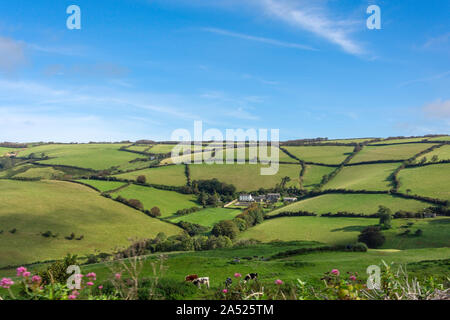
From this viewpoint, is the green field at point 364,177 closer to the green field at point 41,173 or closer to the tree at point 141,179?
the tree at point 141,179

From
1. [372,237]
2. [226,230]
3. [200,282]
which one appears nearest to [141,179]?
[226,230]

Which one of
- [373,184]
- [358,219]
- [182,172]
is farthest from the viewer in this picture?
[182,172]

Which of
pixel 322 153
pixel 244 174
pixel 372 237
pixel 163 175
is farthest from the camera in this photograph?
pixel 322 153

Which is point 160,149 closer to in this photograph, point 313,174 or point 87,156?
point 87,156

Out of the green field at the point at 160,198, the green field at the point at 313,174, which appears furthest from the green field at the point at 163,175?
the green field at the point at 313,174
